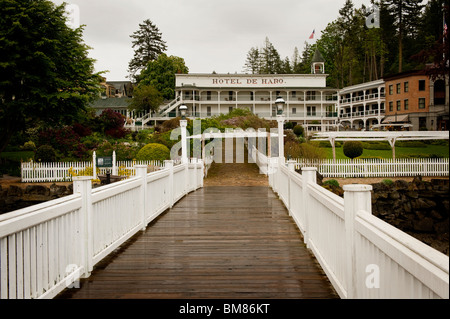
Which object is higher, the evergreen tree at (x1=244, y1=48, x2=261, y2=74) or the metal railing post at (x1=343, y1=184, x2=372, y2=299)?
the evergreen tree at (x1=244, y1=48, x2=261, y2=74)

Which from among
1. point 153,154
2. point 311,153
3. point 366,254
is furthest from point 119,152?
point 366,254

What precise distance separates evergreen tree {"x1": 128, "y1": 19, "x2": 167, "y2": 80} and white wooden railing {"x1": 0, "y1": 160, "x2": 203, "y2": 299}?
70738 millimetres

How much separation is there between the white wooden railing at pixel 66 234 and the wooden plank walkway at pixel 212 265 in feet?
0.68

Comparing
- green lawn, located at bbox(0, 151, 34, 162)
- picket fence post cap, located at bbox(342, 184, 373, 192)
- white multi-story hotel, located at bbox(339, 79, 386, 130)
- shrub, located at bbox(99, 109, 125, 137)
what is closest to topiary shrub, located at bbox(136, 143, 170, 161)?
green lawn, located at bbox(0, 151, 34, 162)

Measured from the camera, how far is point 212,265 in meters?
4.83

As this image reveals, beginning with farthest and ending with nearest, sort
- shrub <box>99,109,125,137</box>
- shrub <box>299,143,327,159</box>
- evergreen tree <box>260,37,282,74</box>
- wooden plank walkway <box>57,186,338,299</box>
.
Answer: evergreen tree <box>260,37,282,74</box> < shrub <box>99,109,125,137</box> < shrub <box>299,143,327,159</box> < wooden plank walkway <box>57,186,338,299</box>

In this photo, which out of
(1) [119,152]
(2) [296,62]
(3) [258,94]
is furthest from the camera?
(2) [296,62]

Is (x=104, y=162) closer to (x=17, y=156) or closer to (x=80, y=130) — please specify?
(x=17, y=156)

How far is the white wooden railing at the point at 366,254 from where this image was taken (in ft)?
6.21

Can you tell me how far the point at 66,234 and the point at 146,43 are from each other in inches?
2938

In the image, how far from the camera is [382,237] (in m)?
2.51

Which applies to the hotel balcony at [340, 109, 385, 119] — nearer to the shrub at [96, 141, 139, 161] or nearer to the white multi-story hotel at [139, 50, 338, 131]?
the white multi-story hotel at [139, 50, 338, 131]

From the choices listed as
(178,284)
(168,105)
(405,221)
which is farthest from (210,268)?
(168,105)

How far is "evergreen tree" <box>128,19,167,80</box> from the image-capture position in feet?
238
